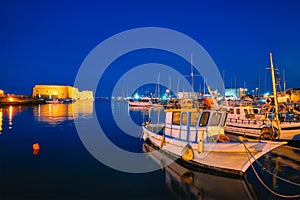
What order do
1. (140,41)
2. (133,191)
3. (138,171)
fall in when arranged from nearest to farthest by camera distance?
(133,191), (138,171), (140,41)

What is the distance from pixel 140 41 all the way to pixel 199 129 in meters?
18.0

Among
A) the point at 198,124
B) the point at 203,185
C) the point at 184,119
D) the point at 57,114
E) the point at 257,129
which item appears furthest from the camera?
the point at 57,114

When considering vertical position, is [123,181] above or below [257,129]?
below

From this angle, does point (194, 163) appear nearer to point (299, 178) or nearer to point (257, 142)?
point (257, 142)

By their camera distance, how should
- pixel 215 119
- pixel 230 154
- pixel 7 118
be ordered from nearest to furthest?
pixel 230 154 < pixel 215 119 < pixel 7 118

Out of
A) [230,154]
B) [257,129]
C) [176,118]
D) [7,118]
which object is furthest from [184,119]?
[7,118]

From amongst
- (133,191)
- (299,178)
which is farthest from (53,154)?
(299,178)

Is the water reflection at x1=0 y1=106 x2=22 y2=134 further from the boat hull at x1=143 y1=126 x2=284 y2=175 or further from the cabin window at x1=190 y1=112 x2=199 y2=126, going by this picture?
the boat hull at x1=143 y1=126 x2=284 y2=175

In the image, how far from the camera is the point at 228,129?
24750 mm

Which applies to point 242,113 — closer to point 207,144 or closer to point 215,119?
point 215,119

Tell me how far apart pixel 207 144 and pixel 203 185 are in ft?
6.68

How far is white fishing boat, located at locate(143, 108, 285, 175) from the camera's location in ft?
35.7

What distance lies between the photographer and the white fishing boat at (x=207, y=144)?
10.9 meters

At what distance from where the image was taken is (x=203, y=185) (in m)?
10.6
